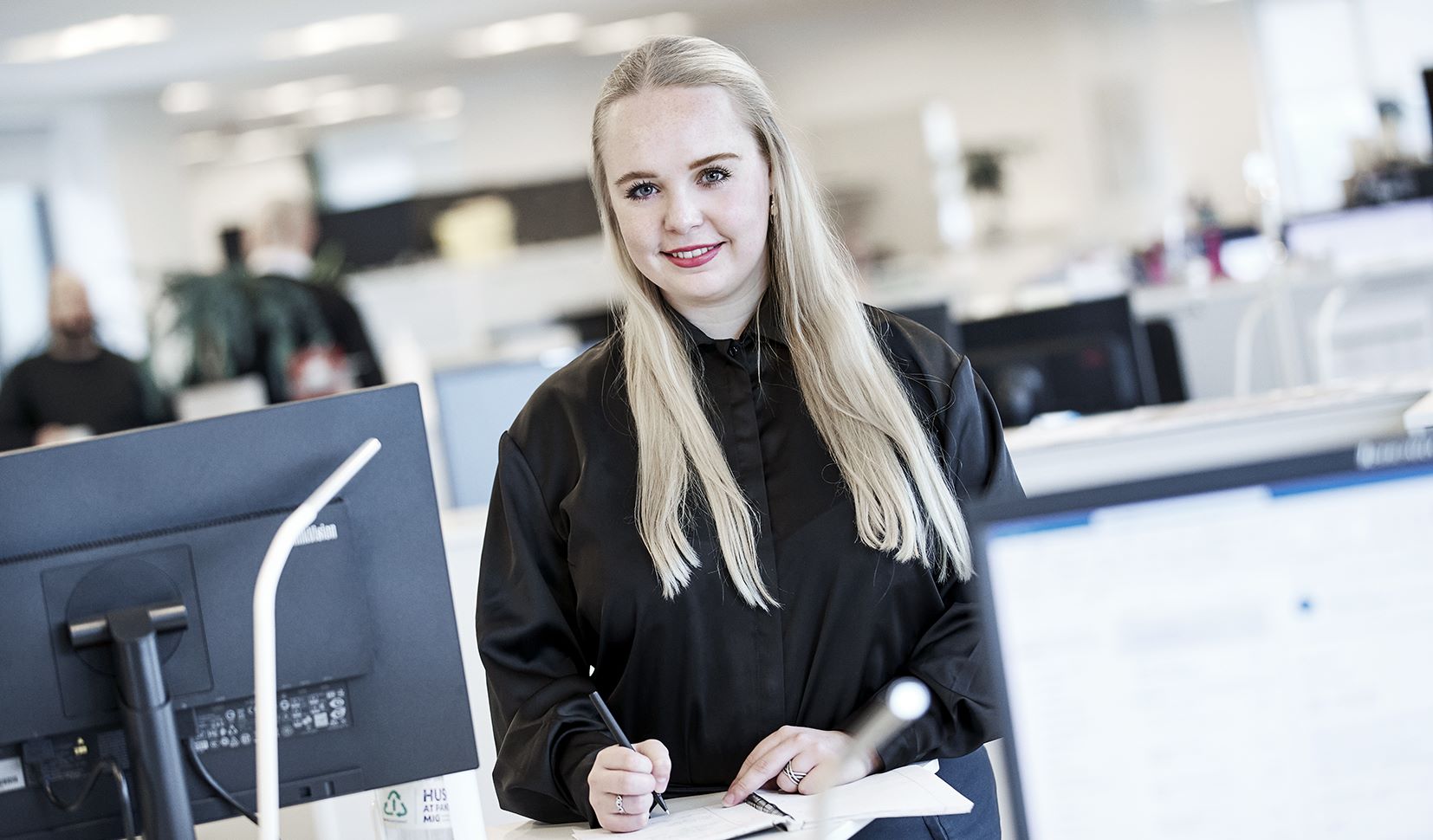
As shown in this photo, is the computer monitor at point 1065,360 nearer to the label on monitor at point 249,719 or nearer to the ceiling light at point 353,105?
the label on monitor at point 249,719

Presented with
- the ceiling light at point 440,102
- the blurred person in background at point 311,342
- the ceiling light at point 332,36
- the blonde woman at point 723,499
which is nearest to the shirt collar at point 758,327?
the blonde woman at point 723,499

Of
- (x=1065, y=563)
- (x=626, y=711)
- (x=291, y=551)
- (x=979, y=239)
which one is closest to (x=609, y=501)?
(x=626, y=711)

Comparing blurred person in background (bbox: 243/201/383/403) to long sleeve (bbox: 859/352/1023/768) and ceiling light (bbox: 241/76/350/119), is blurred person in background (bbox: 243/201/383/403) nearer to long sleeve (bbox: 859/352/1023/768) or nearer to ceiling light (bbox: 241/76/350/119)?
long sleeve (bbox: 859/352/1023/768)

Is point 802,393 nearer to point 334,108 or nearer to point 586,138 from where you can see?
point 586,138

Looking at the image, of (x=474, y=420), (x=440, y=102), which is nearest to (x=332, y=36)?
(x=440, y=102)

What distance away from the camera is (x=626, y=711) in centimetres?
136

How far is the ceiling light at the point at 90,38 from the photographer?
704cm

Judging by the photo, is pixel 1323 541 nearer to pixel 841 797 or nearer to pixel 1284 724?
pixel 1284 724

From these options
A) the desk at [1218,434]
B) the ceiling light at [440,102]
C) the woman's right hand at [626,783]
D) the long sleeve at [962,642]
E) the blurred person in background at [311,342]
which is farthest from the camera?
the ceiling light at [440,102]

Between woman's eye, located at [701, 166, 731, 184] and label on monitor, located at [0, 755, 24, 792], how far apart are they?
774mm

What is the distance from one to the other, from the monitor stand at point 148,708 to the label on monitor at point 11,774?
0.10 meters

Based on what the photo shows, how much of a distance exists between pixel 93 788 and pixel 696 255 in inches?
27.6

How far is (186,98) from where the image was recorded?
8.97 metres

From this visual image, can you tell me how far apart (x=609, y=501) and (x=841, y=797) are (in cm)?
38
